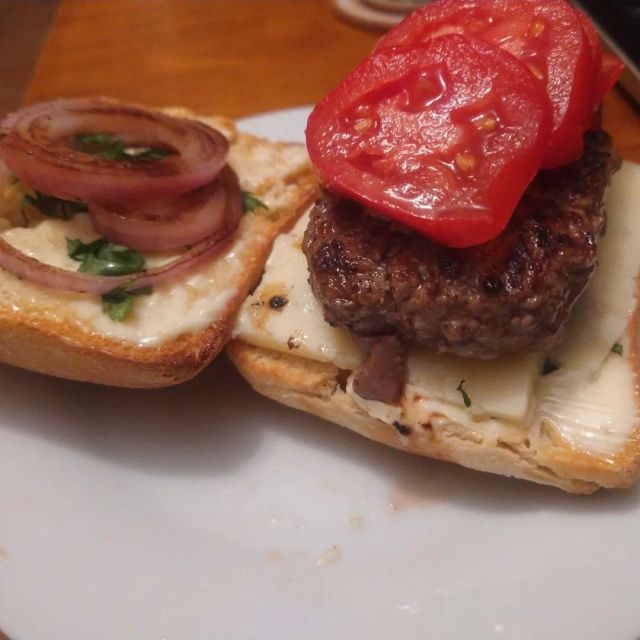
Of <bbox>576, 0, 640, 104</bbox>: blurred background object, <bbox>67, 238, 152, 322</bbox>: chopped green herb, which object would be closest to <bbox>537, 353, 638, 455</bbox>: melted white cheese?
<bbox>67, 238, 152, 322</bbox>: chopped green herb

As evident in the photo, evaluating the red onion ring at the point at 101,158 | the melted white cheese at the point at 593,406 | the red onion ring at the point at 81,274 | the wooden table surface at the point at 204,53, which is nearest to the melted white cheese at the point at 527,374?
the melted white cheese at the point at 593,406

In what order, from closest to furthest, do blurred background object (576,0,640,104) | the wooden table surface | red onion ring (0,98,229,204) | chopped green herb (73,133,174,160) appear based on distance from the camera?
red onion ring (0,98,229,204) → chopped green herb (73,133,174,160) → blurred background object (576,0,640,104) → the wooden table surface

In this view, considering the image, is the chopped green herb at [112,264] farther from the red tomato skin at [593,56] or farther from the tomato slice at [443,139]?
the red tomato skin at [593,56]

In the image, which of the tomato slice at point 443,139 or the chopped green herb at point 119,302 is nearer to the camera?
the tomato slice at point 443,139

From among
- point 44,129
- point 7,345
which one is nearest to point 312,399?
point 7,345

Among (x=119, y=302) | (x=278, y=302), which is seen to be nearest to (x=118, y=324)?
(x=119, y=302)

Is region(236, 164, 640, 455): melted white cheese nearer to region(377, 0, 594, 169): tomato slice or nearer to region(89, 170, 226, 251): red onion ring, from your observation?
region(89, 170, 226, 251): red onion ring

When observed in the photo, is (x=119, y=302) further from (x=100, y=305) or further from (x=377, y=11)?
(x=377, y=11)
